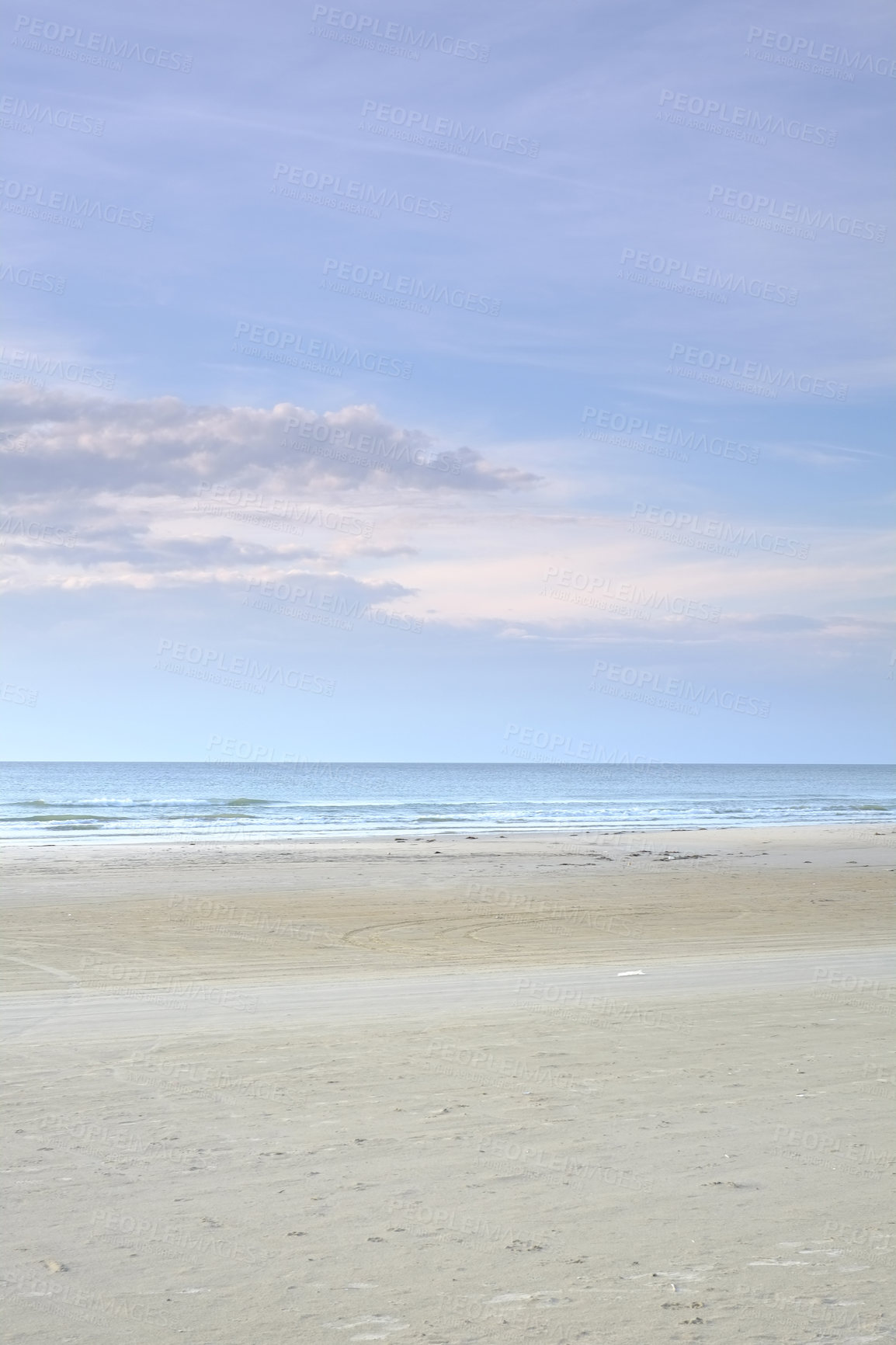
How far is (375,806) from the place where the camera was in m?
56.2

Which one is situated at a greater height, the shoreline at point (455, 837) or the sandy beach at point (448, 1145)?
the sandy beach at point (448, 1145)

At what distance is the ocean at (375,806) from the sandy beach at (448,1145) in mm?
23638

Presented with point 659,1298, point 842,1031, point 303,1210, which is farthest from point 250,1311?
point 842,1031

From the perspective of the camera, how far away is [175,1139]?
588cm

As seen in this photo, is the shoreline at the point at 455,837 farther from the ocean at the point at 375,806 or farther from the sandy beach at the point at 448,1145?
Result: the sandy beach at the point at 448,1145

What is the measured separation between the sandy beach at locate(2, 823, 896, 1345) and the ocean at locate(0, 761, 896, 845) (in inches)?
931

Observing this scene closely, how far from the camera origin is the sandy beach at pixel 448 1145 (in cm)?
407

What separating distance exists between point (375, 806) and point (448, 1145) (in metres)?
50.7

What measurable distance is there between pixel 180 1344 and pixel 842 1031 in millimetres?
6271

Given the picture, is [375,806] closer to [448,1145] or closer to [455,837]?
[455,837]

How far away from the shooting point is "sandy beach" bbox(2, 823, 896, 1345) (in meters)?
4.07

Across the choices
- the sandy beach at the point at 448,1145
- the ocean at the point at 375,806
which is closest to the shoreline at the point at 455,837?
the ocean at the point at 375,806

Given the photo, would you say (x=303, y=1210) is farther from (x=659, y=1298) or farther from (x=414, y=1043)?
(x=414, y=1043)

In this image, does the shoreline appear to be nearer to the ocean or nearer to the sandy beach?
the ocean
